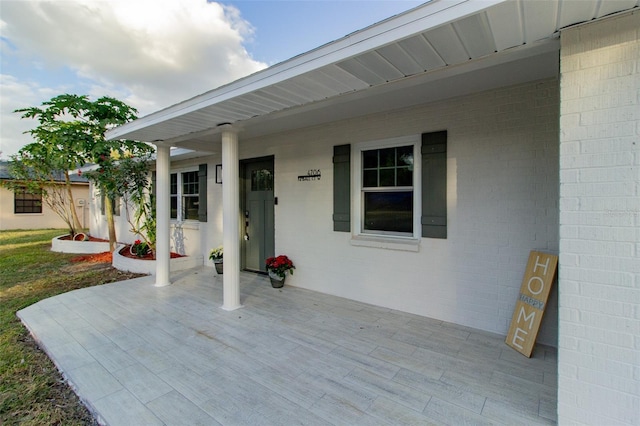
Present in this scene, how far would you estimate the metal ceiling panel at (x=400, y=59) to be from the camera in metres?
1.95

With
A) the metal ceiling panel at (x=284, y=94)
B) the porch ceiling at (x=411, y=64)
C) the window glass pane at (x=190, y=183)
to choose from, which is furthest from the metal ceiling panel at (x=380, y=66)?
the window glass pane at (x=190, y=183)

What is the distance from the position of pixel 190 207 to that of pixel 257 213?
249cm

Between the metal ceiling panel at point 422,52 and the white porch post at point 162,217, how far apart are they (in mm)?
4483

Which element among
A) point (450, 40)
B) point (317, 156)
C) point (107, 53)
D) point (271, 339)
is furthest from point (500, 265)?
point (107, 53)

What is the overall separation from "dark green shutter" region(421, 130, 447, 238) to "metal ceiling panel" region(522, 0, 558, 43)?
5.29 feet

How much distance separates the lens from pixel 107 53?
27.8 ft

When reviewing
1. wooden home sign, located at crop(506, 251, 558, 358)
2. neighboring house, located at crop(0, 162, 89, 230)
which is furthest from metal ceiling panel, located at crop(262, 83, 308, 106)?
neighboring house, located at crop(0, 162, 89, 230)

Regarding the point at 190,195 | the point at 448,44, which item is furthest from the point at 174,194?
the point at 448,44

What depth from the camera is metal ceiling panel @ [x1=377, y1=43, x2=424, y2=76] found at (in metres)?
1.95

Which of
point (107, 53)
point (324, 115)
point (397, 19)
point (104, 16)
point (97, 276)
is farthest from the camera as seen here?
point (107, 53)

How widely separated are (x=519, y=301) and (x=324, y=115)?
318 centimetres

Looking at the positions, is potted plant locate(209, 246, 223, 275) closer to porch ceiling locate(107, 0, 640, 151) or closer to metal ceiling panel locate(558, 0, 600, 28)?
porch ceiling locate(107, 0, 640, 151)

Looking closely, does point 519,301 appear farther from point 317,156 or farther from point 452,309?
point 317,156

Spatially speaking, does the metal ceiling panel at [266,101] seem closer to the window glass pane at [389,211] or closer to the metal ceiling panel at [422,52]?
the metal ceiling panel at [422,52]
